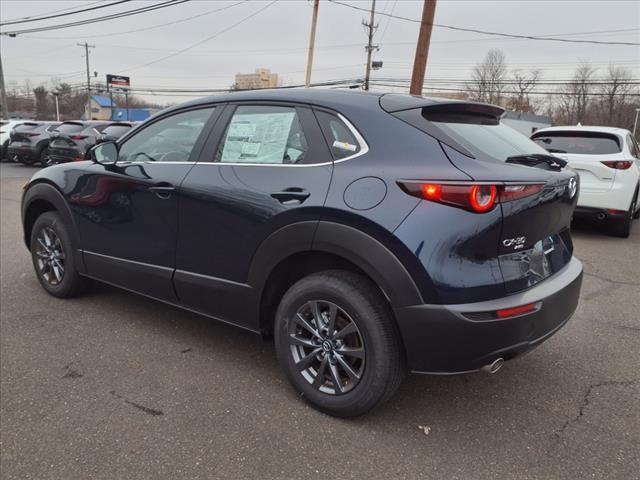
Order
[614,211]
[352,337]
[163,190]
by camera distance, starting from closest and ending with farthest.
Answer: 1. [352,337]
2. [163,190]
3. [614,211]

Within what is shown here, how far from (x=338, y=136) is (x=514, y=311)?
48.5 inches

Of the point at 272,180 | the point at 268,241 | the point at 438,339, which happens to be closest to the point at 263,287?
the point at 268,241

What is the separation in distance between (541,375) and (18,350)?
345cm

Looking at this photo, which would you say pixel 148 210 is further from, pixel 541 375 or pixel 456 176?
pixel 541 375

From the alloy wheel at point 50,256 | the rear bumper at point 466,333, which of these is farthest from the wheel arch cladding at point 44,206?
the rear bumper at point 466,333

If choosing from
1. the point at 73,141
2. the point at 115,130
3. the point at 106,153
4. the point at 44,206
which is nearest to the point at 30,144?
the point at 73,141

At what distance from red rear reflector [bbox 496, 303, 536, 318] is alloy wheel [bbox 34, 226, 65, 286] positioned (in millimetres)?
3544

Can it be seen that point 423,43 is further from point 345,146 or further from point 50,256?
point 345,146

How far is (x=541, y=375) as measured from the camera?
3127 mm

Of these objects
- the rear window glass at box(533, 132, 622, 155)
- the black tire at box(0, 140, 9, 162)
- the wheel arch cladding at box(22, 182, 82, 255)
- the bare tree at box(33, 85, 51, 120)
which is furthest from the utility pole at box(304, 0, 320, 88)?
the bare tree at box(33, 85, 51, 120)

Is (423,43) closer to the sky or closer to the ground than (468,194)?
closer to the sky

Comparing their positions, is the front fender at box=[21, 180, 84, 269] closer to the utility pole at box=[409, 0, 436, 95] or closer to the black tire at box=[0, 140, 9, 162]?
the utility pole at box=[409, 0, 436, 95]

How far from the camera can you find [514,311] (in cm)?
223

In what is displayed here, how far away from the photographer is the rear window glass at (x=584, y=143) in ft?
22.9
